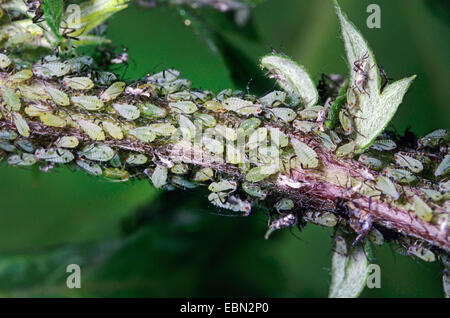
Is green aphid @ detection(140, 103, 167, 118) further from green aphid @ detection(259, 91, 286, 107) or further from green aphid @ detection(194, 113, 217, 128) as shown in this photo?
green aphid @ detection(259, 91, 286, 107)

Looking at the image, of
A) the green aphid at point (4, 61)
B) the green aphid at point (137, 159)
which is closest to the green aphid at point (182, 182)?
the green aphid at point (137, 159)

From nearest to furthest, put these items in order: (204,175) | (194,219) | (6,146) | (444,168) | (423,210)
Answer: (423,210), (444,168), (204,175), (6,146), (194,219)

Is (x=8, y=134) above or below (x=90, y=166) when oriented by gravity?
above

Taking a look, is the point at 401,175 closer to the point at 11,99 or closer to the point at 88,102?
the point at 88,102

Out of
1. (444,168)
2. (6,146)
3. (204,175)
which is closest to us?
(444,168)

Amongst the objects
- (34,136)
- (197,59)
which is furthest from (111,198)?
(34,136)

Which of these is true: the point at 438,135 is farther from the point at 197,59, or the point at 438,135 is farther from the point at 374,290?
the point at 197,59

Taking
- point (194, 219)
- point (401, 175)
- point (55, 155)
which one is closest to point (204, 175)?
point (55, 155)
